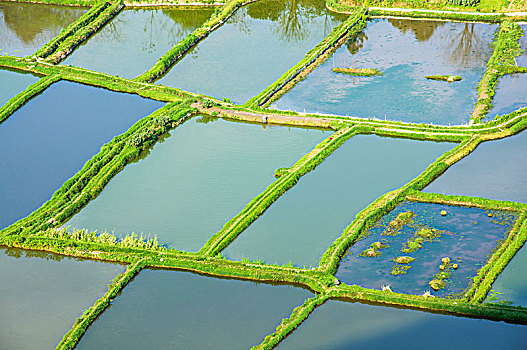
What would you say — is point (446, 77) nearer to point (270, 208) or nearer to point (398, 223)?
point (398, 223)

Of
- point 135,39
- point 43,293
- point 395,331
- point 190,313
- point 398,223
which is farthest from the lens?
point 135,39

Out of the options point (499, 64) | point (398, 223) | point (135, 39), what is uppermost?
point (499, 64)

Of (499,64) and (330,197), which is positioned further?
(499,64)

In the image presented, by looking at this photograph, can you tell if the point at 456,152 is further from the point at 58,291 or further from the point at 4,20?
the point at 4,20

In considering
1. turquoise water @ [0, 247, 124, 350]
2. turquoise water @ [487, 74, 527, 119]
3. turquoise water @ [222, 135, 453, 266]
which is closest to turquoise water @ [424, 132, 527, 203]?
turquoise water @ [222, 135, 453, 266]

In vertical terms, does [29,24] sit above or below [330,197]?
above

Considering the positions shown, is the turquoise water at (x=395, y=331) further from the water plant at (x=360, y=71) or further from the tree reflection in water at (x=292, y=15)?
the tree reflection in water at (x=292, y=15)

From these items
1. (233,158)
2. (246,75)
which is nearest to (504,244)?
(233,158)

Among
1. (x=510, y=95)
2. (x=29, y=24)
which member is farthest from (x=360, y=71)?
(x=29, y=24)
